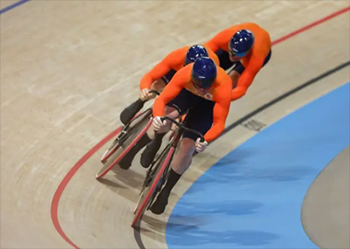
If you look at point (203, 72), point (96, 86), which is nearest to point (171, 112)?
point (203, 72)

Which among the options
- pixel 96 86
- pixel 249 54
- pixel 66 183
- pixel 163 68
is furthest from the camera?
pixel 96 86

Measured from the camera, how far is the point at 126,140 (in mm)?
5750

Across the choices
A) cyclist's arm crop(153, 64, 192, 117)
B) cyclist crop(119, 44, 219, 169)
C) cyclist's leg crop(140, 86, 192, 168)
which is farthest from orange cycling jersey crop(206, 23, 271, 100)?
cyclist's arm crop(153, 64, 192, 117)

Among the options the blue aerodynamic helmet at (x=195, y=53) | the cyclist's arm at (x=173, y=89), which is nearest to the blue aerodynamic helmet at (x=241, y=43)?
the blue aerodynamic helmet at (x=195, y=53)

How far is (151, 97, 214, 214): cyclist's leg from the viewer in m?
5.11

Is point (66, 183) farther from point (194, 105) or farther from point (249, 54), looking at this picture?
point (249, 54)

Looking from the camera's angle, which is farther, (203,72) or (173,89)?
(173,89)

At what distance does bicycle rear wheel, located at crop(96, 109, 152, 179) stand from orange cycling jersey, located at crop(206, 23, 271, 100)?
0.77m

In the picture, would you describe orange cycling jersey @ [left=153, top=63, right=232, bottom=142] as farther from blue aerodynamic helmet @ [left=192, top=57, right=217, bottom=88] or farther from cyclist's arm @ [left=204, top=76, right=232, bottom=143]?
blue aerodynamic helmet @ [left=192, top=57, right=217, bottom=88]

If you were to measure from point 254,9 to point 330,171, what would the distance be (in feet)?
9.71

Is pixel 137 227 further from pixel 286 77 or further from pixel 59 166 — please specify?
pixel 286 77

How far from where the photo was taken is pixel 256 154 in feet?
21.2

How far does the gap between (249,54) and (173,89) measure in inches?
41.8

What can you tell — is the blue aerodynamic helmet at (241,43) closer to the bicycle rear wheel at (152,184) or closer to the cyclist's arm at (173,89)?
the cyclist's arm at (173,89)
